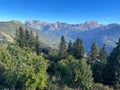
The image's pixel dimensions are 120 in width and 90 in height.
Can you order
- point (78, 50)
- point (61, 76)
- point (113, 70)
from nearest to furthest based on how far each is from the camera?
point (113, 70)
point (61, 76)
point (78, 50)

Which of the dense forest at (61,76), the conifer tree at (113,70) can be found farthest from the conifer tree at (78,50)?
the conifer tree at (113,70)

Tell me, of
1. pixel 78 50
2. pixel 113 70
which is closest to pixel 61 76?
pixel 113 70

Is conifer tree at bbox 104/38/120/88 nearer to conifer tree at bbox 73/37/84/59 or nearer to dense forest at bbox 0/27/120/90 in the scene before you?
dense forest at bbox 0/27/120/90

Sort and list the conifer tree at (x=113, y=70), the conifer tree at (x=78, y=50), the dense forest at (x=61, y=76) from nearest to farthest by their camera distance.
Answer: the dense forest at (x=61, y=76) → the conifer tree at (x=113, y=70) → the conifer tree at (x=78, y=50)

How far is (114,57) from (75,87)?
1153 centimetres

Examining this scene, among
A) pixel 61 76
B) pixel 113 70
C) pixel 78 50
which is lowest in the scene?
pixel 61 76

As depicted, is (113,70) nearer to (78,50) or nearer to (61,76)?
(61,76)

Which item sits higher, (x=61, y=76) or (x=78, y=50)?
(x=78, y=50)

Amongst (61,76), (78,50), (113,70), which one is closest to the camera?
(113,70)

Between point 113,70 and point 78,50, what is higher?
point 78,50

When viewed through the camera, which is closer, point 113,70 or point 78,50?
point 113,70

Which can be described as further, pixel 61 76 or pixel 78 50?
pixel 78 50

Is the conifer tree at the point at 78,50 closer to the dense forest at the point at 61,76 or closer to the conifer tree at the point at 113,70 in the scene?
the dense forest at the point at 61,76

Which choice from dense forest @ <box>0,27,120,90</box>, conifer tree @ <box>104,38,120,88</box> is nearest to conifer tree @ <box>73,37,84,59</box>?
dense forest @ <box>0,27,120,90</box>
